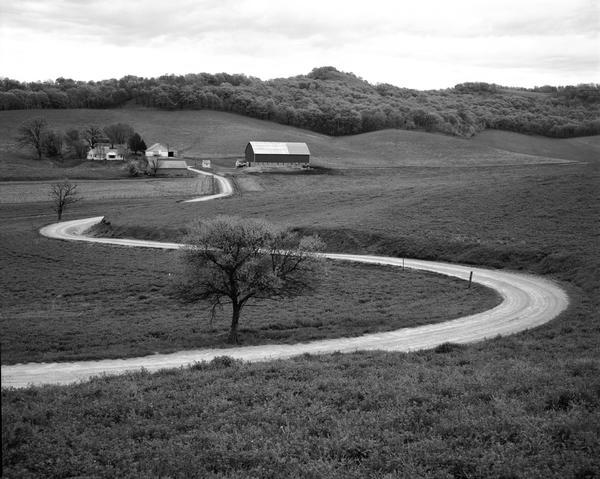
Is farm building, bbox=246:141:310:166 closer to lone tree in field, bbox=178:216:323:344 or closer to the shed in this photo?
the shed

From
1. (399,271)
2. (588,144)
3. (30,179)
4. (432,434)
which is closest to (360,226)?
(399,271)

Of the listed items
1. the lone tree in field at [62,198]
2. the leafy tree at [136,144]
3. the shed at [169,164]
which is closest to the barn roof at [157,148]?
the leafy tree at [136,144]

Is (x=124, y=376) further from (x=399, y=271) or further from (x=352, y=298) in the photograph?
(x=399, y=271)

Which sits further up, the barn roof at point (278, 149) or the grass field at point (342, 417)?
the barn roof at point (278, 149)

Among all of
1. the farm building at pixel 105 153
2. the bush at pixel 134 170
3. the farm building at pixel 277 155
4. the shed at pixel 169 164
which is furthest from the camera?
the farm building at pixel 105 153

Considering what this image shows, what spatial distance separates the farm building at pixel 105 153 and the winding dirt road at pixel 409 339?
11392 cm

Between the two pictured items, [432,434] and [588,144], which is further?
[588,144]

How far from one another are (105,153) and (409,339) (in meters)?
125

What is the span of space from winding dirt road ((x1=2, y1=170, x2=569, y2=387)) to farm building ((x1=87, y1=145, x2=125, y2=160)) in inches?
4485

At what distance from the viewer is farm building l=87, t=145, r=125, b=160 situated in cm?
13312

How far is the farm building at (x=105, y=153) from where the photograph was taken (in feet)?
437

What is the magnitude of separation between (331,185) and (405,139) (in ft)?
238

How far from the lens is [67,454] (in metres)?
10.8

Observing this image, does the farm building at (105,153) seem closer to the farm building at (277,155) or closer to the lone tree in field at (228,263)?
the farm building at (277,155)
